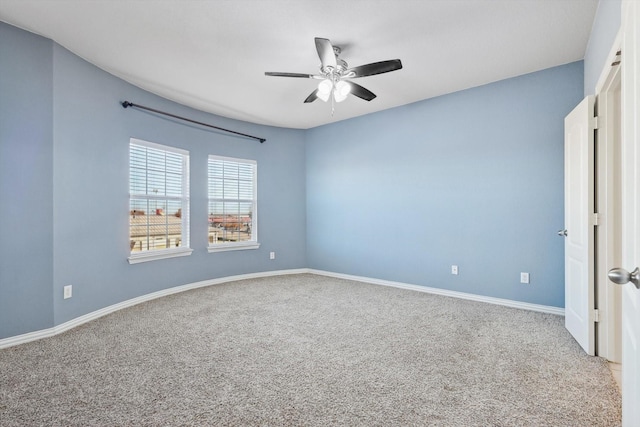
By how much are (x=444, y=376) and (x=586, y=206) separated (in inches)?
68.1

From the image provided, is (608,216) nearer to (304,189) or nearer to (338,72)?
(338,72)

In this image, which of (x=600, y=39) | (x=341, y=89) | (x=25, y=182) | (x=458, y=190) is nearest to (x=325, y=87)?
(x=341, y=89)

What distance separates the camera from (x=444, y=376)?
221 cm

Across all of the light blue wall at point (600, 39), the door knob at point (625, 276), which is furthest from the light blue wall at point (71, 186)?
the light blue wall at point (600, 39)

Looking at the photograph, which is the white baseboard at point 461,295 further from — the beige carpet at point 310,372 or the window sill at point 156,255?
the window sill at point 156,255

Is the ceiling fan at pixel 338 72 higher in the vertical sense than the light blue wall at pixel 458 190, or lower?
higher

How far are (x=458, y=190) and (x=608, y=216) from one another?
1.94 m

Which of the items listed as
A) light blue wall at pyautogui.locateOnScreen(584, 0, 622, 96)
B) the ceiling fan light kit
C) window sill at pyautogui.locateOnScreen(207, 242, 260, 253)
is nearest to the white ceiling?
light blue wall at pyautogui.locateOnScreen(584, 0, 622, 96)

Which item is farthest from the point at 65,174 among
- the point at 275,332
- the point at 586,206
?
the point at 586,206

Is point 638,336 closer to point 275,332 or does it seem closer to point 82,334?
point 275,332

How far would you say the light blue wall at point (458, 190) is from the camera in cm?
360

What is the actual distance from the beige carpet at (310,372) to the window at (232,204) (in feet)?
5.72

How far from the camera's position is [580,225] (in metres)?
2.67

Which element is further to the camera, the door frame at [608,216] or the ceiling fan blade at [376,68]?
the ceiling fan blade at [376,68]
